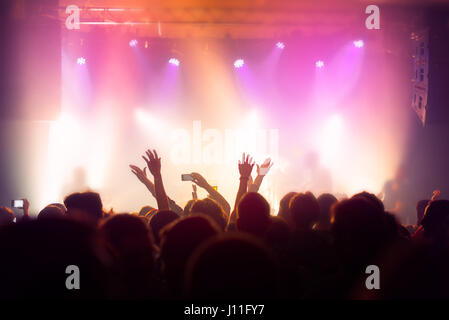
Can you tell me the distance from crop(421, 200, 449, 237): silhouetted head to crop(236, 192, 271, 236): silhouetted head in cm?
152

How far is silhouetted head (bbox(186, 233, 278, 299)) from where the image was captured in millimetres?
1198

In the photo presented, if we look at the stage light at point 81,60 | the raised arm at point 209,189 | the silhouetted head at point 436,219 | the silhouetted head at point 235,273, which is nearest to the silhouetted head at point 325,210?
the silhouetted head at point 436,219

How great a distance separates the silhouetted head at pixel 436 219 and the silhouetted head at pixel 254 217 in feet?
5.00

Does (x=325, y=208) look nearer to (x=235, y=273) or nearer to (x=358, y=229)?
(x=358, y=229)

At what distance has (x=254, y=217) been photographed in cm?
244

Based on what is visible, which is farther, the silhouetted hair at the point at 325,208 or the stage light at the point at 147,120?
the stage light at the point at 147,120

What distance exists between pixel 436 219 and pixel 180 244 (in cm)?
239

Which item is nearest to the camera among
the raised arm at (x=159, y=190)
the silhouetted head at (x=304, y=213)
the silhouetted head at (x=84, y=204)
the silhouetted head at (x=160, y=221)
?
the silhouetted head at (x=304, y=213)

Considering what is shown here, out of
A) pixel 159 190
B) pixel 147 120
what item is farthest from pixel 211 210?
pixel 147 120

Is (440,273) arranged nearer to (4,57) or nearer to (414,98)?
(4,57)

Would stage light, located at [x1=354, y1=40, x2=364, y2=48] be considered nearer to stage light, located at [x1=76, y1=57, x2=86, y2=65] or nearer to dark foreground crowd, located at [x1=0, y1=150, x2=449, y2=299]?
stage light, located at [x1=76, y1=57, x2=86, y2=65]

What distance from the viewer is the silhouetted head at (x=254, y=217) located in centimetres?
243

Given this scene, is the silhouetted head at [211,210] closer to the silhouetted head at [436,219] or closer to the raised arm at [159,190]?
the raised arm at [159,190]
